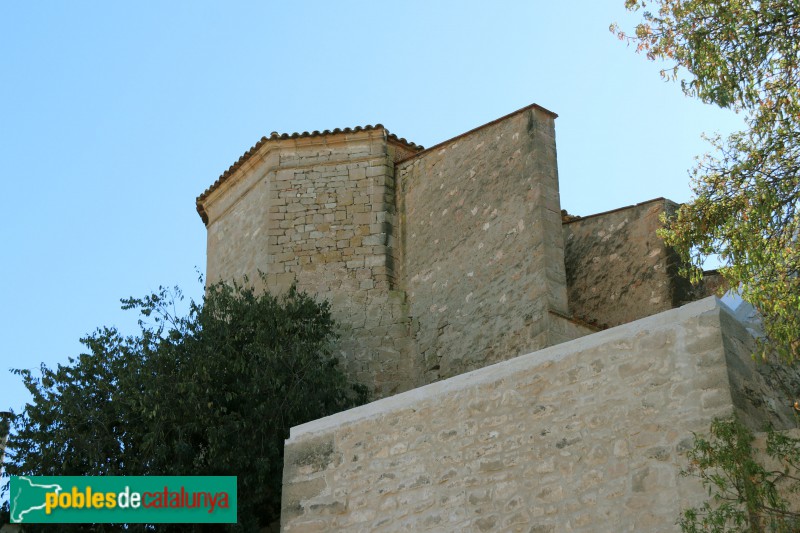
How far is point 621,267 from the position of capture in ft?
51.5

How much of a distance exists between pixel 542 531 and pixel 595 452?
0.68 meters

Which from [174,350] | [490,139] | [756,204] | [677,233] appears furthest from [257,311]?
Result: [756,204]

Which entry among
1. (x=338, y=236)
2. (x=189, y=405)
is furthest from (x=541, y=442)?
(x=338, y=236)

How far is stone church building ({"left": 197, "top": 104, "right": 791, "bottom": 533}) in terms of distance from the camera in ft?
24.2

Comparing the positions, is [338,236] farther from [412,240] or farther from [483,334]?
[483,334]

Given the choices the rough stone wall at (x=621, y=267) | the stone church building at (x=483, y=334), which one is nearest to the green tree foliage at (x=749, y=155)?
the stone church building at (x=483, y=334)

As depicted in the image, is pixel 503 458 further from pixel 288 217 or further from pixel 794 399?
pixel 288 217

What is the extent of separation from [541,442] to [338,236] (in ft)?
30.5

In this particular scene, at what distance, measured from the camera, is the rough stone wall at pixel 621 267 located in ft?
49.7

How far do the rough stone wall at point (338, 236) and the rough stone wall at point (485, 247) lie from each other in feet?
1.25

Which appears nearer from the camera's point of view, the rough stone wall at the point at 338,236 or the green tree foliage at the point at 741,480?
the green tree foliage at the point at 741,480

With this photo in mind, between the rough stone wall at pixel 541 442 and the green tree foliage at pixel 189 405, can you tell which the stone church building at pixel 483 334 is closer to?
the rough stone wall at pixel 541 442

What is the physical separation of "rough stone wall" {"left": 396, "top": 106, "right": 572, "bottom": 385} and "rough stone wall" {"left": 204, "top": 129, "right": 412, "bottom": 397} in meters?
0.38

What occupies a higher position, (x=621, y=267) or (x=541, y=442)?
(x=621, y=267)
